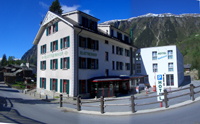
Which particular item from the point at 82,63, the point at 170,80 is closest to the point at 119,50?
the point at 82,63

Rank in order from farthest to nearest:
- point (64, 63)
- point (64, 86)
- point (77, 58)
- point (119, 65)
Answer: point (119, 65)
point (64, 63)
point (64, 86)
point (77, 58)

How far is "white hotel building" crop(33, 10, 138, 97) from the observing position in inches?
736

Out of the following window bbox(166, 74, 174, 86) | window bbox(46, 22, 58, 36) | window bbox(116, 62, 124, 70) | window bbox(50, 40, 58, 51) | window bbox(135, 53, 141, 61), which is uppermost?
window bbox(46, 22, 58, 36)

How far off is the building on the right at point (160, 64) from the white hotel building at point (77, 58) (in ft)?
27.4

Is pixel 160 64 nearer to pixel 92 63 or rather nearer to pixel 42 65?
pixel 92 63

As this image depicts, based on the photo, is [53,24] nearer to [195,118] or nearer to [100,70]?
[100,70]

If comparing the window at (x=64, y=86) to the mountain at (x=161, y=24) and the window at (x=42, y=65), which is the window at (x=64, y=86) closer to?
the window at (x=42, y=65)

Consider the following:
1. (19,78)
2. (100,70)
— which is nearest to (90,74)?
(100,70)

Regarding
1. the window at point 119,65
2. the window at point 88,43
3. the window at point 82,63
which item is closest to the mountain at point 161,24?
the window at point 82,63

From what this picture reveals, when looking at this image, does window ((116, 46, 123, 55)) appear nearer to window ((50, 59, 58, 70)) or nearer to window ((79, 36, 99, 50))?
window ((79, 36, 99, 50))

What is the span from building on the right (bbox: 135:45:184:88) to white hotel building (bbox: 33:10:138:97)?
834 centimetres

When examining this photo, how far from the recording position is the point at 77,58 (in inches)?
735

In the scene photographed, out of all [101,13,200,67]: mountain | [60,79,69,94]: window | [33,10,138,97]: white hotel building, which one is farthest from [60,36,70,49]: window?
[101,13,200,67]: mountain

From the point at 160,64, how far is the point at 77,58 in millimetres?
19585
